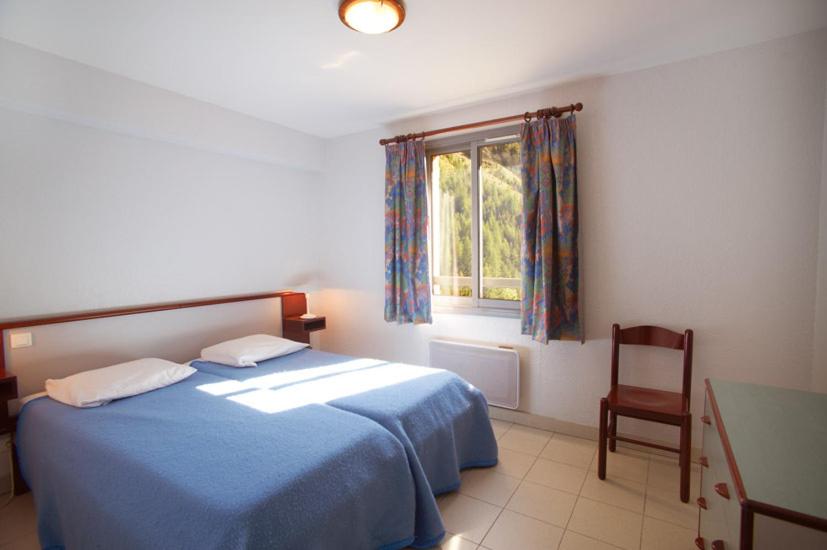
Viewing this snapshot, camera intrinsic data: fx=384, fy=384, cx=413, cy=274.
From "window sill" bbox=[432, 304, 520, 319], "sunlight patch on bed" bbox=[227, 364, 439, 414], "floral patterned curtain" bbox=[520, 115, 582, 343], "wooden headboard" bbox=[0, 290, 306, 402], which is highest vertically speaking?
"floral patterned curtain" bbox=[520, 115, 582, 343]

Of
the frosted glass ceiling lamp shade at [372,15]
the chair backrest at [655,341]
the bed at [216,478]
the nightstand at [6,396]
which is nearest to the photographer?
the bed at [216,478]

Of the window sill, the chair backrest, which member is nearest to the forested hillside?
the window sill

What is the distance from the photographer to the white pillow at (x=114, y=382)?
6.77 ft

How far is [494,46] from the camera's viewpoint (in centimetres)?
224

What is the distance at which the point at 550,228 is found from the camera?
8.68 ft

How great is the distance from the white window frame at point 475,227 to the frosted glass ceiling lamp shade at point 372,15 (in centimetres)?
134

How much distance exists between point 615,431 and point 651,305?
0.85m

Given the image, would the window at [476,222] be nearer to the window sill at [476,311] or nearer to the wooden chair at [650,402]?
Answer: the window sill at [476,311]

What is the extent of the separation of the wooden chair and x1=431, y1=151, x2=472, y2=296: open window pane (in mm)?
1292

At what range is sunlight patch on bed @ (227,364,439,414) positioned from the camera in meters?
2.06

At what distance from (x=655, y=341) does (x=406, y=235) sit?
198 centimetres

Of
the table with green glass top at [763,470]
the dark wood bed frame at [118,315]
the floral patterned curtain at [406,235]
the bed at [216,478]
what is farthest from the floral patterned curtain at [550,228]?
the dark wood bed frame at [118,315]

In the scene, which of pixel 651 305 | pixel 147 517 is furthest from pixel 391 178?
pixel 147 517

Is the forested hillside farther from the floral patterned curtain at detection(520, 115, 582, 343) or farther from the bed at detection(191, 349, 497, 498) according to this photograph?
the bed at detection(191, 349, 497, 498)
